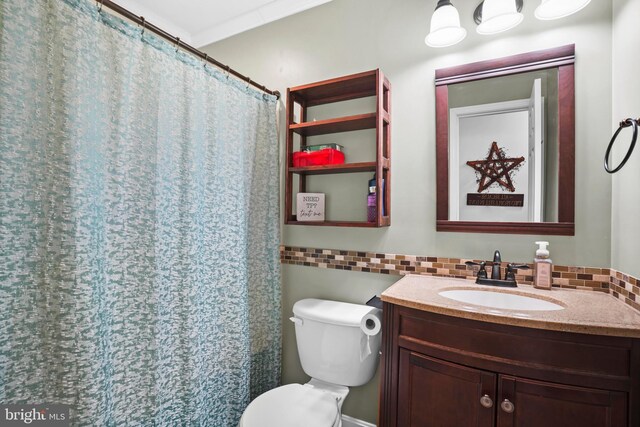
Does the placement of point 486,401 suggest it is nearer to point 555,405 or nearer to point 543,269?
point 555,405

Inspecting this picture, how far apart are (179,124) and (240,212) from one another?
0.51m

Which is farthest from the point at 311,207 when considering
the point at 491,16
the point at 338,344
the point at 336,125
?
the point at 491,16

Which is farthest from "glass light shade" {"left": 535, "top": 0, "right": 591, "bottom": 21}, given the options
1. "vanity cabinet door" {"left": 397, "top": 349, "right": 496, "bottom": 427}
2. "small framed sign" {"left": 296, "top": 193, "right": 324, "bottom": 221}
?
"vanity cabinet door" {"left": 397, "top": 349, "right": 496, "bottom": 427}

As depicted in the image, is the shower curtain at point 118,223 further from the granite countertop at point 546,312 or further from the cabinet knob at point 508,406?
the cabinet knob at point 508,406

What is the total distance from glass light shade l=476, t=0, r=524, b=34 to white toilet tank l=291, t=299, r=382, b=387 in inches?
51.8

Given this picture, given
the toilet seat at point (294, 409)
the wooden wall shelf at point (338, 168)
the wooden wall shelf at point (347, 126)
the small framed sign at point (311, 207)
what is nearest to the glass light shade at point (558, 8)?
the wooden wall shelf at point (347, 126)

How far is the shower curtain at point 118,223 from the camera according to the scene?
906 mm

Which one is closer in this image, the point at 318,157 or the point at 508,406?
the point at 508,406

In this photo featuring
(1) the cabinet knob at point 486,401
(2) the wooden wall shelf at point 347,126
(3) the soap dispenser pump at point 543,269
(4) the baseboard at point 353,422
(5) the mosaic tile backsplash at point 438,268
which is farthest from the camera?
(4) the baseboard at point 353,422

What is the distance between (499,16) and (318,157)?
1010 mm

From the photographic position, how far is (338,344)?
4.78 ft

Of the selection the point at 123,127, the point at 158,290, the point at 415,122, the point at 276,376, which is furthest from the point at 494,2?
the point at 276,376

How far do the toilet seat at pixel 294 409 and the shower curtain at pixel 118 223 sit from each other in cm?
31

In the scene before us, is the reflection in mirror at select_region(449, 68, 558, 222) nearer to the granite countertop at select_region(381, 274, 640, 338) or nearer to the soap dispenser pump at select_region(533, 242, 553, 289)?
the soap dispenser pump at select_region(533, 242, 553, 289)
